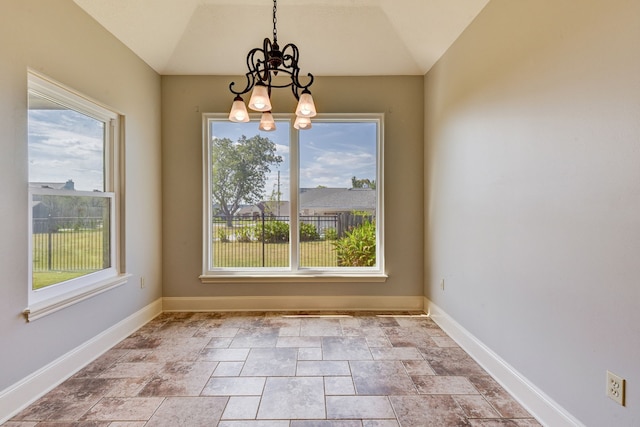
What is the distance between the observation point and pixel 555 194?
1703 millimetres

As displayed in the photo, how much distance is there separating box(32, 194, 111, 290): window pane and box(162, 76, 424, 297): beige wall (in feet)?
2.73

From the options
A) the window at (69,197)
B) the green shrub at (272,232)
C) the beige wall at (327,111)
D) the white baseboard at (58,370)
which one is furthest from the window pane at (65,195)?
the green shrub at (272,232)

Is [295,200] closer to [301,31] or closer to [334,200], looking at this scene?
[334,200]

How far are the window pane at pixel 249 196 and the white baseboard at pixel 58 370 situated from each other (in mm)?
1115

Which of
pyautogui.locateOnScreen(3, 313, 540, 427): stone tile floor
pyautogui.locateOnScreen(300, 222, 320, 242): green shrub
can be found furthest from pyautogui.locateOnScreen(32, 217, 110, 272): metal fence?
pyautogui.locateOnScreen(300, 222, 320, 242): green shrub

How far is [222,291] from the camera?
361 cm

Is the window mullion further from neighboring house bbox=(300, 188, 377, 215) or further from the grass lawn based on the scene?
the grass lawn

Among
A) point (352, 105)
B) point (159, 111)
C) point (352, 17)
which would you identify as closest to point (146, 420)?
point (159, 111)

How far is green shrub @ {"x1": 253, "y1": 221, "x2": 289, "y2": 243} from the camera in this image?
145 inches

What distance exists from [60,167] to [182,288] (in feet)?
5.92

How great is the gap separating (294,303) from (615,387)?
278cm

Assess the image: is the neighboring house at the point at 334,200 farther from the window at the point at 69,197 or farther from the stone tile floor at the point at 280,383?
the window at the point at 69,197

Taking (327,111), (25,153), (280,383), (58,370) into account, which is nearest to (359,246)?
(327,111)

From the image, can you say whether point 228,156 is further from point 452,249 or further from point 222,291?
point 452,249
